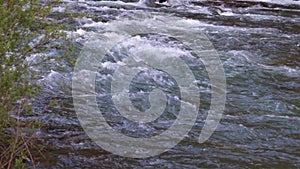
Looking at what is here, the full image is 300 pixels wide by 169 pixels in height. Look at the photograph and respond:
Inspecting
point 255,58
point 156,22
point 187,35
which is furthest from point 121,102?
point 156,22

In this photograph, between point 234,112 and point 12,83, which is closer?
point 12,83

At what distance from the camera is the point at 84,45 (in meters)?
8.64

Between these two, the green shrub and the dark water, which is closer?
the green shrub

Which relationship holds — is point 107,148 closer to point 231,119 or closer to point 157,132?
point 157,132

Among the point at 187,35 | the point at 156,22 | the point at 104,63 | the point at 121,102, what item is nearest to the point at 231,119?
the point at 121,102

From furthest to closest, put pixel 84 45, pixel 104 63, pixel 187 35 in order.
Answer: pixel 187 35
pixel 84 45
pixel 104 63

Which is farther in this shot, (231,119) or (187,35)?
(187,35)

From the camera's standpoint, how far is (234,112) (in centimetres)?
620

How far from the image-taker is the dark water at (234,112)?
491 centimetres

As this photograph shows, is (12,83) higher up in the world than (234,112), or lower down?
higher up

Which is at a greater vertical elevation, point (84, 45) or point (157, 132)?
point (84, 45)

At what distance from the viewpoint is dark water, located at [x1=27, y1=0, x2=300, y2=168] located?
4.91m

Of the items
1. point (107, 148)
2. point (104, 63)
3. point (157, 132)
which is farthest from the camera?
point (104, 63)

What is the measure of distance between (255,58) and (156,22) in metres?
3.37
